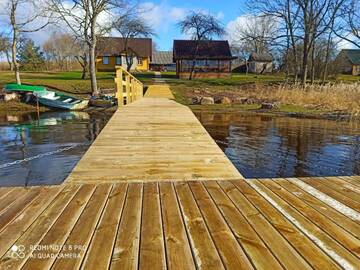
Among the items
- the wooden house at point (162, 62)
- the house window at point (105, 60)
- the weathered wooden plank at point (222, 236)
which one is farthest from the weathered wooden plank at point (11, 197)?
the wooden house at point (162, 62)

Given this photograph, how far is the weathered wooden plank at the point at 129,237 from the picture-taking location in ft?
6.22

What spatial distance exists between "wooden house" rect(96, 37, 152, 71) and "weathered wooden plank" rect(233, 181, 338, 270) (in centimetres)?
4301

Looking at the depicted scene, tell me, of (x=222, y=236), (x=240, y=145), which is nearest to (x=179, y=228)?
(x=222, y=236)

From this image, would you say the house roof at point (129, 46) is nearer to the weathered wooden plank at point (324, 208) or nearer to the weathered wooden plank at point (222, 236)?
the weathered wooden plank at point (324, 208)

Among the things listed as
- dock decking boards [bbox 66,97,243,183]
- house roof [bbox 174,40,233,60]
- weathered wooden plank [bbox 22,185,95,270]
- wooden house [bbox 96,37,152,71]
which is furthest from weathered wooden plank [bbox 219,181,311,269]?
wooden house [bbox 96,37,152,71]

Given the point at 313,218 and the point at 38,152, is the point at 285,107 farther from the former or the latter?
the point at 313,218

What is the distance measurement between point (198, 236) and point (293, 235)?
2.20ft

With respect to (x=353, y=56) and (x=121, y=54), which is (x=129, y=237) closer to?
(x=121, y=54)

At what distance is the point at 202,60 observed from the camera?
36344 millimetres

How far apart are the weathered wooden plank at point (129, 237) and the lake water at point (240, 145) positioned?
3875mm

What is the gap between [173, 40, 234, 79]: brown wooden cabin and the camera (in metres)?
36.1

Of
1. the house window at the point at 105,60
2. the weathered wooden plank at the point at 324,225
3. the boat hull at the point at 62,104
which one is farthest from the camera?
the house window at the point at 105,60

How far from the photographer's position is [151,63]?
55.2 metres

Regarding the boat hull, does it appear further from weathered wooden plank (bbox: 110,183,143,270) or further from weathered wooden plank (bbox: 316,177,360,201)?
weathered wooden plank (bbox: 316,177,360,201)
